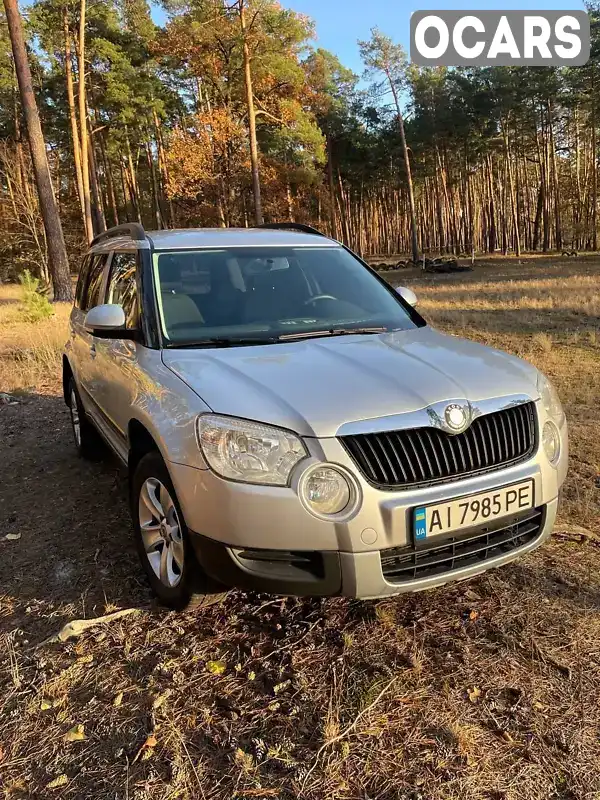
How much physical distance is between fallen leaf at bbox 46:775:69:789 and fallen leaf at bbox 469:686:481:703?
1457 mm

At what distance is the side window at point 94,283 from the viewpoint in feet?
14.7

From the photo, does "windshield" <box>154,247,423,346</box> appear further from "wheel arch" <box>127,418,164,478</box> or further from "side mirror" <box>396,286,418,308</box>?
"wheel arch" <box>127,418,164,478</box>

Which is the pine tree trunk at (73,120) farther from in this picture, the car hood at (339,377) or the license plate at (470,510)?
the license plate at (470,510)

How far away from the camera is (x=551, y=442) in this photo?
2611 millimetres

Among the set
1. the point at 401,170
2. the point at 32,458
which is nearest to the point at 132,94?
the point at 401,170

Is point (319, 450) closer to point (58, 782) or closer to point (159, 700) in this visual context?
point (159, 700)

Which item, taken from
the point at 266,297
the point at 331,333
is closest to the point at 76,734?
the point at 331,333

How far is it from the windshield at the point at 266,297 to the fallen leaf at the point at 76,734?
1.71 meters

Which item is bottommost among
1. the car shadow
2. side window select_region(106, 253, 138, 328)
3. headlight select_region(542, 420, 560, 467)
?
the car shadow

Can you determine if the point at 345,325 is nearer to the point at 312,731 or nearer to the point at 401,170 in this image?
the point at 312,731

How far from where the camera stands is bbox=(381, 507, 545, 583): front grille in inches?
87.4

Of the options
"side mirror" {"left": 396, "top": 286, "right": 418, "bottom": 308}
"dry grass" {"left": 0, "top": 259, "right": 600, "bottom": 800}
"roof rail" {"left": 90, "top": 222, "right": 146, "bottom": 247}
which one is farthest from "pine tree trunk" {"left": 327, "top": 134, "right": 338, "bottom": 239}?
"dry grass" {"left": 0, "top": 259, "right": 600, "bottom": 800}

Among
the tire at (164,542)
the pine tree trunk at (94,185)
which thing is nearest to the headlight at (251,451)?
the tire at (164,542)

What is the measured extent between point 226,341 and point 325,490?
→ 1.18 m
